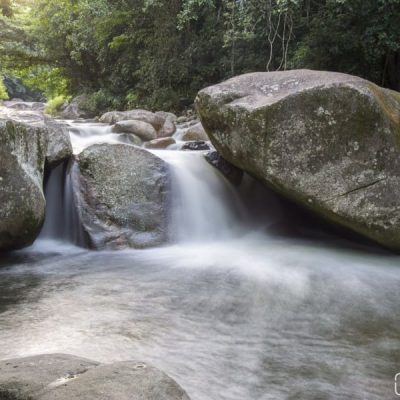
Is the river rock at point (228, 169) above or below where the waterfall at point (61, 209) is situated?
above

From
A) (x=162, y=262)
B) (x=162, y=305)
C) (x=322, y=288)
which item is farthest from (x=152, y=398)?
(x=162, y=262)

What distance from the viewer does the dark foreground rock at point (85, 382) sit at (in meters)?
1.64

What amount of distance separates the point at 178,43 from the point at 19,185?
35.4ft

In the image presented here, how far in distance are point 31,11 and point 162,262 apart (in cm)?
1739

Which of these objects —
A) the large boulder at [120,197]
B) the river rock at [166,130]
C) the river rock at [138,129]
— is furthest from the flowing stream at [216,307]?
the river rock at [166,130]

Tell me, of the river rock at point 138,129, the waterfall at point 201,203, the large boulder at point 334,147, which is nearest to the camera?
the large boulder at point 334,147

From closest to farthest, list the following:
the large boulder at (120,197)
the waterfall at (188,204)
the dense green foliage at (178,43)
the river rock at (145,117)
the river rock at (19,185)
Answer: the river rock at (19,185)
the large boulder at (120,197)
the waterfall at (188,204)
the dense green foliage at (178,43)
the river rock at (145,117)

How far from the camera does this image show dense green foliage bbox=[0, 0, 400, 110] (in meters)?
10.3

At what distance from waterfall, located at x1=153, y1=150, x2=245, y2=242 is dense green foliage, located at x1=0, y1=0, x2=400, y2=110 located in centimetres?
495

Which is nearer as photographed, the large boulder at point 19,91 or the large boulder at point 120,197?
the large boulder at point 120,197

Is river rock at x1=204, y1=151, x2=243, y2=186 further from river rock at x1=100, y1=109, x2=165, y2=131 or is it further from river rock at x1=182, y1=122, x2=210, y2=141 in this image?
river rock at x1=100, y1=109, x2=165, y2=131

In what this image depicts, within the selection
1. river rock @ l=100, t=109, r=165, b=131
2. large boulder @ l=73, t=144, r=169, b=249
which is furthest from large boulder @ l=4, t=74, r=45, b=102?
large boulder @ l=73, t=144, r=169, b=249

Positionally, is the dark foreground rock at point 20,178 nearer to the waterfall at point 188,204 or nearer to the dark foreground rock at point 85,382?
the waterfall at point 188,204

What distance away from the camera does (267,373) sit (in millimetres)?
2627
